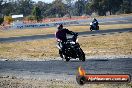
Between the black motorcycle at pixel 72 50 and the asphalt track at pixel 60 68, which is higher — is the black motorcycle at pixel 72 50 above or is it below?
above

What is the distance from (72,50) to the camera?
1628 centimetres

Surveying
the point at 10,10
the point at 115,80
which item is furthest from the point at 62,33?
the point at 10,10

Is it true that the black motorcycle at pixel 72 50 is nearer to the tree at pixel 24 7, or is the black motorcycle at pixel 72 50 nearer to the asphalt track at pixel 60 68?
the asphalt track at pixel 60 68

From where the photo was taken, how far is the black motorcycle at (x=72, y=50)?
16.0 m

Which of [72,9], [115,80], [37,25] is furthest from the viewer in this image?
[72,9]

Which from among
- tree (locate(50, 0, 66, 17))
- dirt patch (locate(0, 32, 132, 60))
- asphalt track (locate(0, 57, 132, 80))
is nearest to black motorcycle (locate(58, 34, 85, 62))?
asphalt track (locate(0, 57, 132, 80))

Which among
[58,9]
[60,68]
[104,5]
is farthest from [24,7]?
[60,68]

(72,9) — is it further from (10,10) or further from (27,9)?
(10,10)

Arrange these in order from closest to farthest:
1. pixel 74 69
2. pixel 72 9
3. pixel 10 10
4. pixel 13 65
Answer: pixel 74 69
pixel 13 65
pixel 10 10
pixel 72 9

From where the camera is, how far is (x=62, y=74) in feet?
43.5

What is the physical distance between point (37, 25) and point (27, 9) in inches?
3432

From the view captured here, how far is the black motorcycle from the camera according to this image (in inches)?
632

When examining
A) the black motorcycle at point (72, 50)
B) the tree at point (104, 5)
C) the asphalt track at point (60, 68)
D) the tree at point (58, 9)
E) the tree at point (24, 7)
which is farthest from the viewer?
the tree at point (58, 9)

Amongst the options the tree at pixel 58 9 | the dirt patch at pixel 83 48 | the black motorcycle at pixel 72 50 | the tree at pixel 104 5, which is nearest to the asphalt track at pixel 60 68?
the black motorcycle at pixel 72 50
